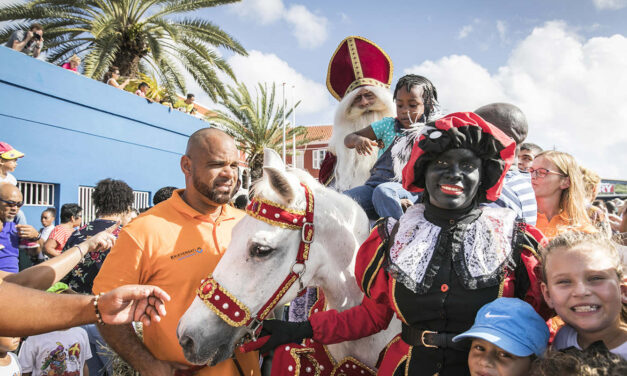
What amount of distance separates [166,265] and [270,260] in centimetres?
61

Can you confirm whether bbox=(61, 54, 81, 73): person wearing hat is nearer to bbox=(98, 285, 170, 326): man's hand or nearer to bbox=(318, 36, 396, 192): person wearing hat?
bbox=(318, 36, 396, 192): person wearing hat

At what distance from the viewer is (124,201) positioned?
454 centimetres

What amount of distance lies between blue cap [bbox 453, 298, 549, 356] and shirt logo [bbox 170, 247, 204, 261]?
146cm

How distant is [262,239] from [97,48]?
12.3 m

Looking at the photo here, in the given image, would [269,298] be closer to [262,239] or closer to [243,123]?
[262,239]

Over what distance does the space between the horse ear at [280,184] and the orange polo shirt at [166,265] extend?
559 mm

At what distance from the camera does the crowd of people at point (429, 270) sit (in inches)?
60.7

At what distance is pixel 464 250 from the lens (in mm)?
1771

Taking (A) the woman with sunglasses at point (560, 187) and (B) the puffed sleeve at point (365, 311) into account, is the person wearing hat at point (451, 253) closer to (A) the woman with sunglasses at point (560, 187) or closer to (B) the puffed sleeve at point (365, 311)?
(B) the puffed sleeve at point (365, 311)

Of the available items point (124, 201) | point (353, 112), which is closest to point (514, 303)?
point (353, 112)

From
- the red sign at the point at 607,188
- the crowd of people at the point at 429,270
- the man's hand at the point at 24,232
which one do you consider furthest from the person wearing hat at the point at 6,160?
the red sign at the point at 607,188

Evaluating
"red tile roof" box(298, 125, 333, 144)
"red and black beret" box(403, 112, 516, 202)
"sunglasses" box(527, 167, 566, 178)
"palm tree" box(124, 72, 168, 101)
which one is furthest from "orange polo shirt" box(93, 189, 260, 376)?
"red tile roof" box(298, 125, 333, 144)

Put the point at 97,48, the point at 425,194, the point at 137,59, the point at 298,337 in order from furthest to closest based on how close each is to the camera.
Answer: the point at 137,59
the point at 97,48
the point at 298,337
the point at 425,194

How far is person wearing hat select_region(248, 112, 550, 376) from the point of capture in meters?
1.71
